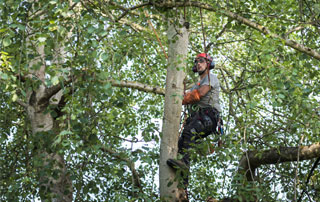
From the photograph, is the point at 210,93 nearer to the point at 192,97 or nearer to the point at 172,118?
the point at 192,97

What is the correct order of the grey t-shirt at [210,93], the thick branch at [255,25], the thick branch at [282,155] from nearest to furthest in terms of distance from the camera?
the thick branch at [255,25]
the thick branch at [282,155]
the grey t-shirt at [210,93]

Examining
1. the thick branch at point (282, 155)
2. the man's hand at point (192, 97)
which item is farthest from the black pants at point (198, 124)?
the thick branch at point (282, 155)

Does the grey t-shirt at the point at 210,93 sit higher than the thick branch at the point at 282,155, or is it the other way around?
the grey t-shirt at the point at 210,93

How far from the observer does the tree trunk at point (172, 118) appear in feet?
15.0

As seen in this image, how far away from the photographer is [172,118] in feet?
15.4

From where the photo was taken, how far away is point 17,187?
394cm

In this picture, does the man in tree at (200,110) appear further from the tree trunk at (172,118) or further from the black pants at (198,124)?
the tree trunk at (172,118)

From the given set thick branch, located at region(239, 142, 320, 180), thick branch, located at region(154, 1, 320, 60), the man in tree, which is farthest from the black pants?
thick branch, located at region(154, 1, 320, 60)

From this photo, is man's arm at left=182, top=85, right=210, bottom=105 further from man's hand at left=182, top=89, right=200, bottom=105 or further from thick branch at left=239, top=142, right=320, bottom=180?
thick branch at left=239, top=142, right=320, bottom=180

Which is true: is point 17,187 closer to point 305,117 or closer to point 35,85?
point 35,85

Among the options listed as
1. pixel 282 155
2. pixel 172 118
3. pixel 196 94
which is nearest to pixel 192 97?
pixel 196 94

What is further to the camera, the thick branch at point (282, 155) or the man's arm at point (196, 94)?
the man's arm at point (196, 94)

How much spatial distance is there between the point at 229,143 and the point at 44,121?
3167mm

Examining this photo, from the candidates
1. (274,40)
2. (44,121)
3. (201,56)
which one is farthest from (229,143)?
(44,121)
